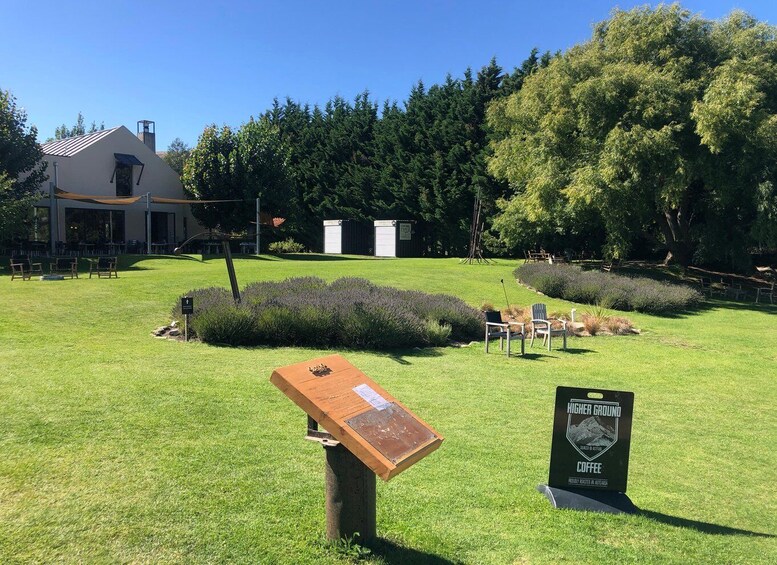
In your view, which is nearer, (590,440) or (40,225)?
(590,440)

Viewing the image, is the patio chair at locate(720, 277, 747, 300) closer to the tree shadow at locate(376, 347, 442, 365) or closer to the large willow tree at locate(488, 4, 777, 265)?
the large willow tree at locate(488, 4, 777, 265)

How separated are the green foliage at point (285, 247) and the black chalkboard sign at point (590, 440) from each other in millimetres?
36589

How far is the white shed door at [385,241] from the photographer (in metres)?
39.6

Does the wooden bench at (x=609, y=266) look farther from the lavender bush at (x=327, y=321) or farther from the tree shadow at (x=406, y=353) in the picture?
the tree shadow at (x=406, y=353)

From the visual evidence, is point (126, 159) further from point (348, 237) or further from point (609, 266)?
point (609, 266)

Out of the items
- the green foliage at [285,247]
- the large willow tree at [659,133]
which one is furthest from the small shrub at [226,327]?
the green foliage at [285,247]

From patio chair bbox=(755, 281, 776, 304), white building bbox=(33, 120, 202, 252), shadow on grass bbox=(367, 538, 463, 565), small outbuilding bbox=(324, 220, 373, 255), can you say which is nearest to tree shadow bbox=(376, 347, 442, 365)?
shadow on grass bbox=(367, 538, 463, 565)

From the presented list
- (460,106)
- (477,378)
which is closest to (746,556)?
(477,378)

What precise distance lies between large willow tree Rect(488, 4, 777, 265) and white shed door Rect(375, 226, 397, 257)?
13.2m

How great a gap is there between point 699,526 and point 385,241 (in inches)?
1431

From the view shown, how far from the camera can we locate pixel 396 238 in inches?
1561

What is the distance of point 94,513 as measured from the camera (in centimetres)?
364

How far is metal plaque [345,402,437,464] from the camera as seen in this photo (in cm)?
296

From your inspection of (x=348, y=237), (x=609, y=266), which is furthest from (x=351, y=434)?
(x=348, y=237)
